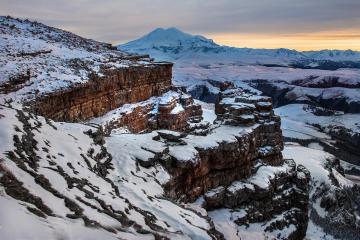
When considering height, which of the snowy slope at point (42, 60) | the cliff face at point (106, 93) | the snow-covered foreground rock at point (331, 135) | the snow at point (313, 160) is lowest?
the snow-covered foreground rock at point (331, 135)

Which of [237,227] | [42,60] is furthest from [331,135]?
[42,60]

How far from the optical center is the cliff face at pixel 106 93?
44.5 metres

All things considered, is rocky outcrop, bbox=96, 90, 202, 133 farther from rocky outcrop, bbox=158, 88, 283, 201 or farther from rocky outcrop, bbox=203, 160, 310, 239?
rocky outcrop, bbox=203, 160, 310, 239

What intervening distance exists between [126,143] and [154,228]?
15.6 m

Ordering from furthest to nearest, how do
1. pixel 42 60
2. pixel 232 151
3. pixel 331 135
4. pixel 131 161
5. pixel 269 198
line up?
pixel 331 135 → pixel 42 60 → pixel 269 198 → pixel 232 151 → pixel 131 161

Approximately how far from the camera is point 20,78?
45.4m

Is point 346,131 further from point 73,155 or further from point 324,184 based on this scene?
point 73,155

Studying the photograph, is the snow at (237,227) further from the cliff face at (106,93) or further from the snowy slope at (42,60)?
the snowy slope at (42,60)

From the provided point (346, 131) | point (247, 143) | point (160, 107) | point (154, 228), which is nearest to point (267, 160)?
point (247, 143)

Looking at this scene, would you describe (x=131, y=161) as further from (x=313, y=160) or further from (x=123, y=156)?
(x=313, y=160)

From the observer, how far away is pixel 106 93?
182 ft

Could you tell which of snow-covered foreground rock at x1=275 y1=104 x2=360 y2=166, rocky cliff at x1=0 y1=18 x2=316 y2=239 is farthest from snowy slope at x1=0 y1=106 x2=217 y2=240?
snow-covered foreground rock at x1=275 y1=104 x2=360 y2=166

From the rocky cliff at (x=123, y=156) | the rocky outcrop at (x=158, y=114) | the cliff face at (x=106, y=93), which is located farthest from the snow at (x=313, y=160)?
the cliff face at (x=106, y=93)

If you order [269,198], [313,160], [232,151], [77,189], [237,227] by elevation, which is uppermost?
[77,189]
